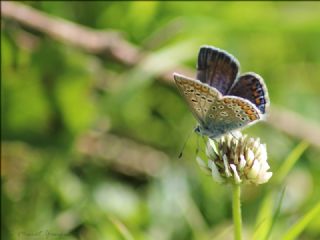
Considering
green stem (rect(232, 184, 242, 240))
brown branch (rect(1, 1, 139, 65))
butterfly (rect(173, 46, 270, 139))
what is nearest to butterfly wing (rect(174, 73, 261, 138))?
butterfly (rect(173, 46, 270, 139))

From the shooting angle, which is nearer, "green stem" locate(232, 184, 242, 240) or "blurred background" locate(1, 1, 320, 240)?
"green stem" locate(232, 184, 242, 240)

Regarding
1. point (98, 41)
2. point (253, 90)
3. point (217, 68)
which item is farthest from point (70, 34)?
point (253, 90)

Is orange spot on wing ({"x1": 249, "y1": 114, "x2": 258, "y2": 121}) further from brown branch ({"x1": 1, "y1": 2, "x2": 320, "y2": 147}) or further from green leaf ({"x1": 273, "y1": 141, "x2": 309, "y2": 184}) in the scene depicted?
brown branch ({"x1": 1, "y1": 2, "x2": 320, "y2": 147})

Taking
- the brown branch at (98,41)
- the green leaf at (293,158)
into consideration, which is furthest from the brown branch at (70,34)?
the green leaf at (293,158)

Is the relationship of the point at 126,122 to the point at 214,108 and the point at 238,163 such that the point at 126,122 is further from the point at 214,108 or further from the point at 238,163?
the point at 238,163

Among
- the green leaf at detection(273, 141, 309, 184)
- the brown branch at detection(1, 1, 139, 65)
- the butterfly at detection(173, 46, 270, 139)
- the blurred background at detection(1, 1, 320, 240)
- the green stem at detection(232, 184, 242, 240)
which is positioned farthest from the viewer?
the brown branch at detection(1, 1, 139, 65)

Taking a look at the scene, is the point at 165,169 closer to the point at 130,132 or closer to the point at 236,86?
the point at 130,132

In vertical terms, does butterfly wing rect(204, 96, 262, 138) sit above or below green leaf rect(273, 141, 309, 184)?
above
